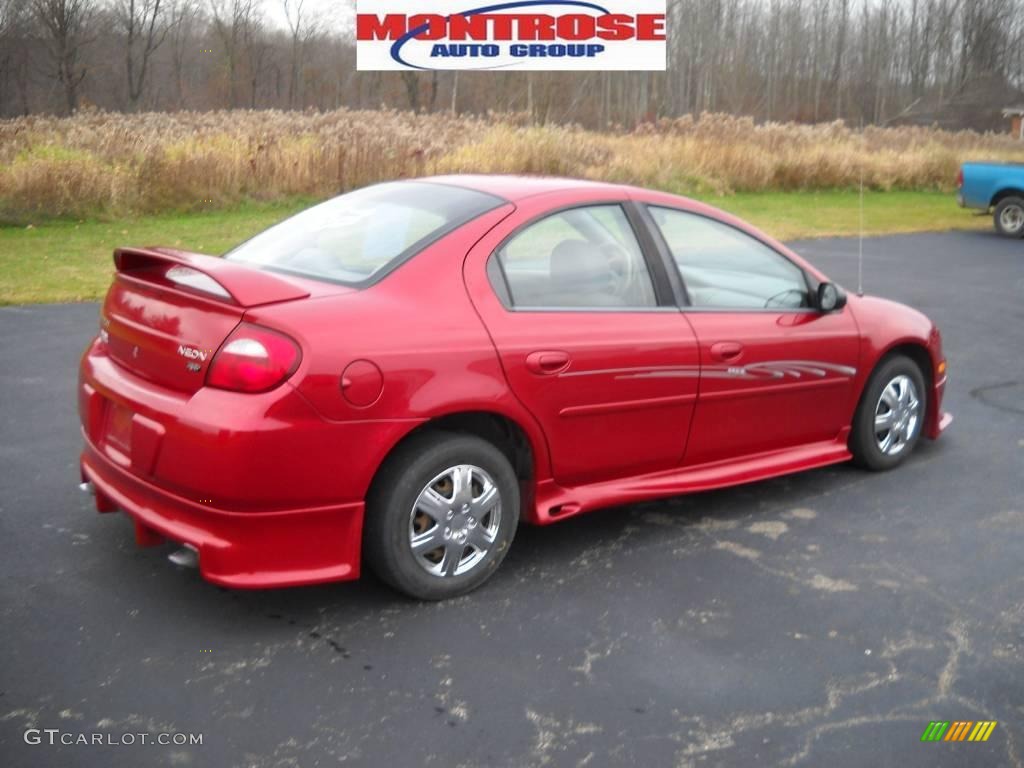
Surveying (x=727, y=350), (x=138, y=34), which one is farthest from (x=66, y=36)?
(x=727, y=350)

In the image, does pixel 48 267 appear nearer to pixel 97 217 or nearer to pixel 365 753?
pixel 97 217

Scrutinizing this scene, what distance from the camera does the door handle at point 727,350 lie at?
16.8 ft

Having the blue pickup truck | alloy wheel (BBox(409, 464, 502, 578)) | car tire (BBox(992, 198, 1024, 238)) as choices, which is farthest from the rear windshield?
the blue pickup truck

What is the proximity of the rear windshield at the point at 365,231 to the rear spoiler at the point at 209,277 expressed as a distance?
0.32 meters

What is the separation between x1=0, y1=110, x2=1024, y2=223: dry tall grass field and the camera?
1648 centimetres

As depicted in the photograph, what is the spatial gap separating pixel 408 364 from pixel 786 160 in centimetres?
2269

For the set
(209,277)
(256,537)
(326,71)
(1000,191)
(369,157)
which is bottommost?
(256,537)

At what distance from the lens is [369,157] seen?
18.6 m

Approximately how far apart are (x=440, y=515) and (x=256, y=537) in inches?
27.5

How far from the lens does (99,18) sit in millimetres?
50031

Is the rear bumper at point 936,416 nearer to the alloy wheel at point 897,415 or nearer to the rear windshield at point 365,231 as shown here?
the alloy wheel at point 897,415

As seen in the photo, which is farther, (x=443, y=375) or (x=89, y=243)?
(x=89, y=243)

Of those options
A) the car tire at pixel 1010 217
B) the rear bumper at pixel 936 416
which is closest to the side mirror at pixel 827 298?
the rear bumper at pixel 936 416

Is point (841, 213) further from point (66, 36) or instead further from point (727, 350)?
point (66, 36)
